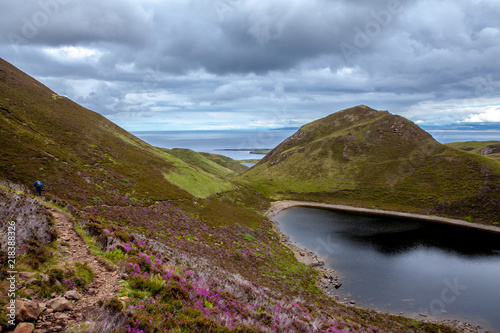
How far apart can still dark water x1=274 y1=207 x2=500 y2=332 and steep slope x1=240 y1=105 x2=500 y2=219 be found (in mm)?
30637

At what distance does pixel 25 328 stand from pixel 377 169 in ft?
457

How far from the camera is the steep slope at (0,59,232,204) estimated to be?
36.1 m

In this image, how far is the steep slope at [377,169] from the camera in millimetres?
98500

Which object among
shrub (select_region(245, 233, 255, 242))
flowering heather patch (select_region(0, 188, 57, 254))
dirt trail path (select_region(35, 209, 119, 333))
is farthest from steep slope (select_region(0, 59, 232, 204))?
dirt trail path (select_region(35, 209, 119, 333))

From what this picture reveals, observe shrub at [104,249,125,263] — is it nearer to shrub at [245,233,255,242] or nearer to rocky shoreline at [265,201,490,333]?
rocky shoreline at [265,201,490,333]

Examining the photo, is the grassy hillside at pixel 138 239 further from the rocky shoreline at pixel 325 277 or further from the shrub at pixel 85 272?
the rocky shoreline at pixel 325 277

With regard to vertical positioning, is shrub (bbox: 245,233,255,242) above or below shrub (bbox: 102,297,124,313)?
below

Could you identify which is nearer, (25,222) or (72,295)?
(72,295)

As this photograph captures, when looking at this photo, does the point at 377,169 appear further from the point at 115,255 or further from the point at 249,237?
the point at 115,255

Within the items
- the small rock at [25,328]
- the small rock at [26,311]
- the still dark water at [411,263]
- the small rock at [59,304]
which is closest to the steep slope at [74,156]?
the small rock at [59,304]

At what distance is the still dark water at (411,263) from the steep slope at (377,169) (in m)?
30.6

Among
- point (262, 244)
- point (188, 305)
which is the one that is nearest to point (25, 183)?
point (188, 305)

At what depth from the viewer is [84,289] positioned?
11.0 metres

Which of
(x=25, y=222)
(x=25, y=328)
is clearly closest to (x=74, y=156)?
(x=25, y=222)
